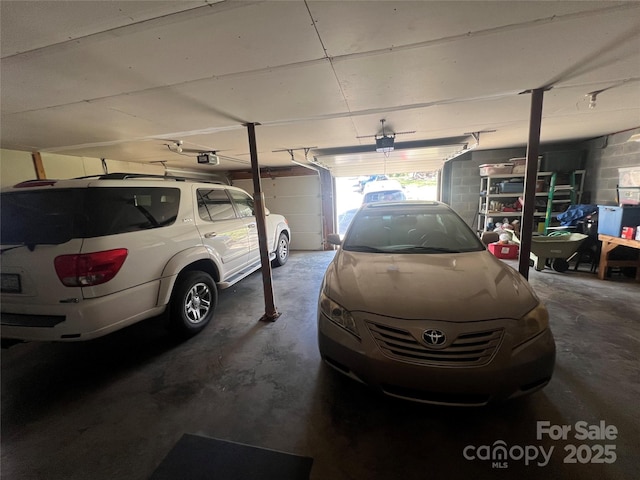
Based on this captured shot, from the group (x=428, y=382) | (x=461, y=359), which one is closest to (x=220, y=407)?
(x=428, y=382)

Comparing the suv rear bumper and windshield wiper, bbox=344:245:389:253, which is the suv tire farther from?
the suv rear bumper

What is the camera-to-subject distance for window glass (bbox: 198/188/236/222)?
310cm

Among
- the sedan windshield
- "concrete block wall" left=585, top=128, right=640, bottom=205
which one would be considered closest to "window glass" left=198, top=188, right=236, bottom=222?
the sedan windshield

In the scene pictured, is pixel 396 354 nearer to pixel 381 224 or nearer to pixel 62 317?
pixel 381 224

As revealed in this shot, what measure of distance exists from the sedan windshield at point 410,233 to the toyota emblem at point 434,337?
97 centimetres

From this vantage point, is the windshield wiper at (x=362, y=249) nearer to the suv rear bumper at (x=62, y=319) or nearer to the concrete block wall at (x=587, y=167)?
the suv rear bumper at (x=62, y=319)

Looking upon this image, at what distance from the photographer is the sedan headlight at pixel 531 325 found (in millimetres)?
1439

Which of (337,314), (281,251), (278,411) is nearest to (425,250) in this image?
(337,314)

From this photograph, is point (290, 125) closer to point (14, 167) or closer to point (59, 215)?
point (59, 215)

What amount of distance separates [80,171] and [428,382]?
21.0 ft

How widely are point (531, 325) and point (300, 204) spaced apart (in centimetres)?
646

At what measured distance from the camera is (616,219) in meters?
3.89

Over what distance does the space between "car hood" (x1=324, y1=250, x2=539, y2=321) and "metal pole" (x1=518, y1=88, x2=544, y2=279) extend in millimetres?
547

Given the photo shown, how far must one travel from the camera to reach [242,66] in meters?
1.75
